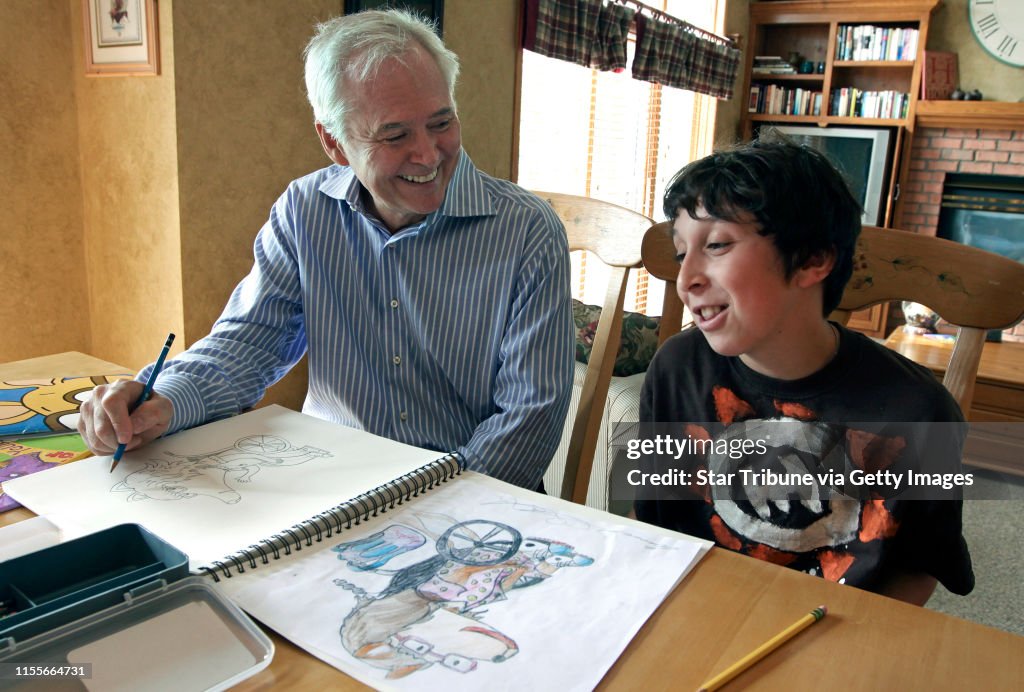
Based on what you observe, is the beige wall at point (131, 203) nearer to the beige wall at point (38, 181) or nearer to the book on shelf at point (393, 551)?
the beige wall at point (38, 181)

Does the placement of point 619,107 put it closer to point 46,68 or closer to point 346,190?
point 46,68

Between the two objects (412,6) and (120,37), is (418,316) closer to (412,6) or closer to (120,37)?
(120,37)

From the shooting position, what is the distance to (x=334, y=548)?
2.23 ft

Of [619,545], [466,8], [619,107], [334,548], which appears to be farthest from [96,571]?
[619,107]

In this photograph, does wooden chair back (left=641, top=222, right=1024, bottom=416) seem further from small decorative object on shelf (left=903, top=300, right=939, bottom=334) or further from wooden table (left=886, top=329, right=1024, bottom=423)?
small decorative object on shelf (left=903, top=300, right=939, bottom=334)

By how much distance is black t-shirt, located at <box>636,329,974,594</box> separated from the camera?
0.90m

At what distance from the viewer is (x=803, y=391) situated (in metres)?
0.96

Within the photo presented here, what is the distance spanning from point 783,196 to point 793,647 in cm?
54

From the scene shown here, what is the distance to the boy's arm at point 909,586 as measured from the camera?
910 mm

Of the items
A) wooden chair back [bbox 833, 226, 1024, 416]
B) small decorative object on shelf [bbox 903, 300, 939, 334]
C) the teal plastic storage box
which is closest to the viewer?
the teal plastic storage box

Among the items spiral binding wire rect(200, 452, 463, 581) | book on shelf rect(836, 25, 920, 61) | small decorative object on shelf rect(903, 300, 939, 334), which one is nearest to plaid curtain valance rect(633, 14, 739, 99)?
book on shelf rect(836, 25, 920, 61)

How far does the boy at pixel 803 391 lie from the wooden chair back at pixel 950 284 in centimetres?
11

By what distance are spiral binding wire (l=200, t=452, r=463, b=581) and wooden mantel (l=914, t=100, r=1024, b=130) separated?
521cm

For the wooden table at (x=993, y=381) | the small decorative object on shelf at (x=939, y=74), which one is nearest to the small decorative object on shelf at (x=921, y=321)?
the wooden table at (x=993, y=381)
